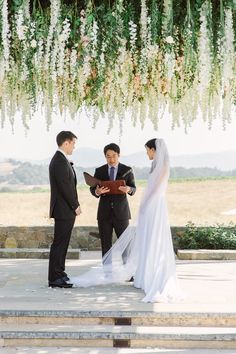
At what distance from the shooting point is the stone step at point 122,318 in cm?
557

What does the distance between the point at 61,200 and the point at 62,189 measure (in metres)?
0.12

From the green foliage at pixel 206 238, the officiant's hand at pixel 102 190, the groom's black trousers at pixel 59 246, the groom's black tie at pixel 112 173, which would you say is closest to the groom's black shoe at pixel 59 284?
the groom's black trousers at pixel 59 246

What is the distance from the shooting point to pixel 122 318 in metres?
5.59

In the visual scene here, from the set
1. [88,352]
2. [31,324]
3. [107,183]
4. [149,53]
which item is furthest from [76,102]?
[88,352]

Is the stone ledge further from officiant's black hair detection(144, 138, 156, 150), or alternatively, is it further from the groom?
officiant's black hair detection(144, 138, 156, 150)

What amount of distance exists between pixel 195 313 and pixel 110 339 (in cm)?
82

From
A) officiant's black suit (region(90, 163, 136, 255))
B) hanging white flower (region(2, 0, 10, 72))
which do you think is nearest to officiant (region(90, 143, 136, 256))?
officiant's black suit (region(90, 163, 136, 255))

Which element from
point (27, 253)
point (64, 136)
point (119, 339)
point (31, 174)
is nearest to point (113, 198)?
point (64, 136)

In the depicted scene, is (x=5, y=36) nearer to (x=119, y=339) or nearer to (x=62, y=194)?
(x=62, y=194)

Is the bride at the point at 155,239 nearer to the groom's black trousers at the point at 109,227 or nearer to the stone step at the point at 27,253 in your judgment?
the groom's black trousers at the point at 109,227

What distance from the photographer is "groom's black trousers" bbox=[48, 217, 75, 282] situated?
6.81 metres

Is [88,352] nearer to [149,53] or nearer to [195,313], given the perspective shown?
[195,313]

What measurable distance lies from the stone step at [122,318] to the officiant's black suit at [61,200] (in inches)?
52.3

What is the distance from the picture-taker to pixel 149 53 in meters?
6.33
